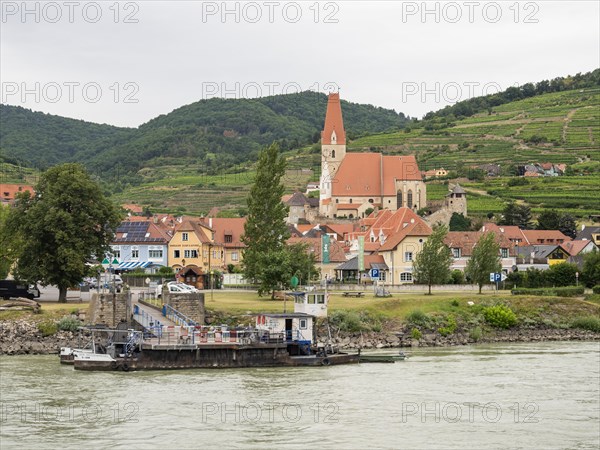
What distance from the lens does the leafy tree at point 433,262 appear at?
6812 centimetres

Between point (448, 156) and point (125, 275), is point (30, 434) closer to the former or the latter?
point (125, 275)

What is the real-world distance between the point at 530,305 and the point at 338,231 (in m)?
42.7

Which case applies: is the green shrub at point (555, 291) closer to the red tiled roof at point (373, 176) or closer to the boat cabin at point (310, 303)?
the boat cabin at point (310, 303)

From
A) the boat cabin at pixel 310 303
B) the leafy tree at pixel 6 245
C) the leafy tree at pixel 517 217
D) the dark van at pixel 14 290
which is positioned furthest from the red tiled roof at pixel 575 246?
the leafy tree at pixel 6 245

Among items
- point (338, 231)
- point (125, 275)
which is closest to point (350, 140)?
point (338, 231)

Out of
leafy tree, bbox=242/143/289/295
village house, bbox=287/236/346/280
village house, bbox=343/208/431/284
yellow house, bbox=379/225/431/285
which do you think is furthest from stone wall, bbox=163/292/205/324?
village house, bbox=287/236/346/280

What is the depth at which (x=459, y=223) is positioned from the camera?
106 meters

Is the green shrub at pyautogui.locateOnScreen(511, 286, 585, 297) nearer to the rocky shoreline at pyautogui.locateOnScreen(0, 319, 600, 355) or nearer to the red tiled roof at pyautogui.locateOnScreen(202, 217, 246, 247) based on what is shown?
the rocky shoreline at pyautogui.locateOnScreen(0, 319, 600, 355)

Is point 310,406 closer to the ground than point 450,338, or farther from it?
closer to the ground

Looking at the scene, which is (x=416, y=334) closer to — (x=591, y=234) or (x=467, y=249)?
(x=467, y=249)

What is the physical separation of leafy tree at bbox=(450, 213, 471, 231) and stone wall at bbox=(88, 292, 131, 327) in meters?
59.0

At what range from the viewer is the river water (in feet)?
99.3

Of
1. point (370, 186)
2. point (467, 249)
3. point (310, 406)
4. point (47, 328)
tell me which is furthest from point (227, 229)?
point (310, 406)

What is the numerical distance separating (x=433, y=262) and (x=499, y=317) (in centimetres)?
905
